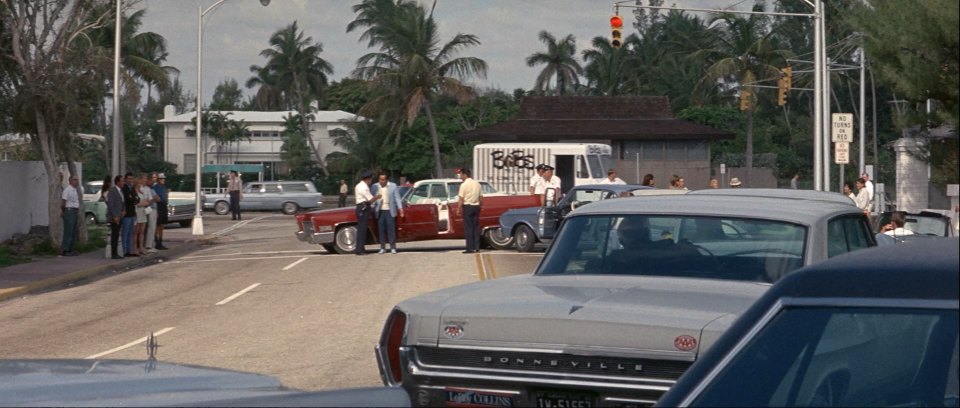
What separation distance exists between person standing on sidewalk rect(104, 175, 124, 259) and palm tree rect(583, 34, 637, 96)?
50131 mm

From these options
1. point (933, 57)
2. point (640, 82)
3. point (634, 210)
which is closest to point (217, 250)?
point (933, 57)

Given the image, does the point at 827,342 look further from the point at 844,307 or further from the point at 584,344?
the point at 584,344

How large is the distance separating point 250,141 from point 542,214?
7586 centimetres

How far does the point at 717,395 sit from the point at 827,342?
90 centimetres

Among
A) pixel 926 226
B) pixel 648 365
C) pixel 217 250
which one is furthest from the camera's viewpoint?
pixel 217 250

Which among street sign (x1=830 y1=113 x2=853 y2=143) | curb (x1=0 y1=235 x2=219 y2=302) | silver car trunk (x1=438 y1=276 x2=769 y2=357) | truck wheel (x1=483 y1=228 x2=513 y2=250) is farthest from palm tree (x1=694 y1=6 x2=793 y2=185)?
silver car trunk (x1=438 y1=276 x2=769 y2=357)

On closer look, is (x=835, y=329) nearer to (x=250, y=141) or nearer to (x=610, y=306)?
(x=610, y=306)

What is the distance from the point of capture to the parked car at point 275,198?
187 ft

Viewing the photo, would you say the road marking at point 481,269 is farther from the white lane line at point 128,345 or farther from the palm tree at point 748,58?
the palm tree at point 748,58

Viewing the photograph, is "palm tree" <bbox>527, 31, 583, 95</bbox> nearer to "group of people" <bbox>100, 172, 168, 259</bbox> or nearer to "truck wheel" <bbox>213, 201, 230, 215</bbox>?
"truck wheel" <bbox>213, 201, 230, 215</bbox>

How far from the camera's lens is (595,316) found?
5.94m

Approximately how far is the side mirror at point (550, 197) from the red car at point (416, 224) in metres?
0.19

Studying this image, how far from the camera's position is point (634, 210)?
25.3 ft

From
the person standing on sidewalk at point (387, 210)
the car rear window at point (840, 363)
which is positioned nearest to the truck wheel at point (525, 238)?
the person standing on sidewalk at point (387, 210)
